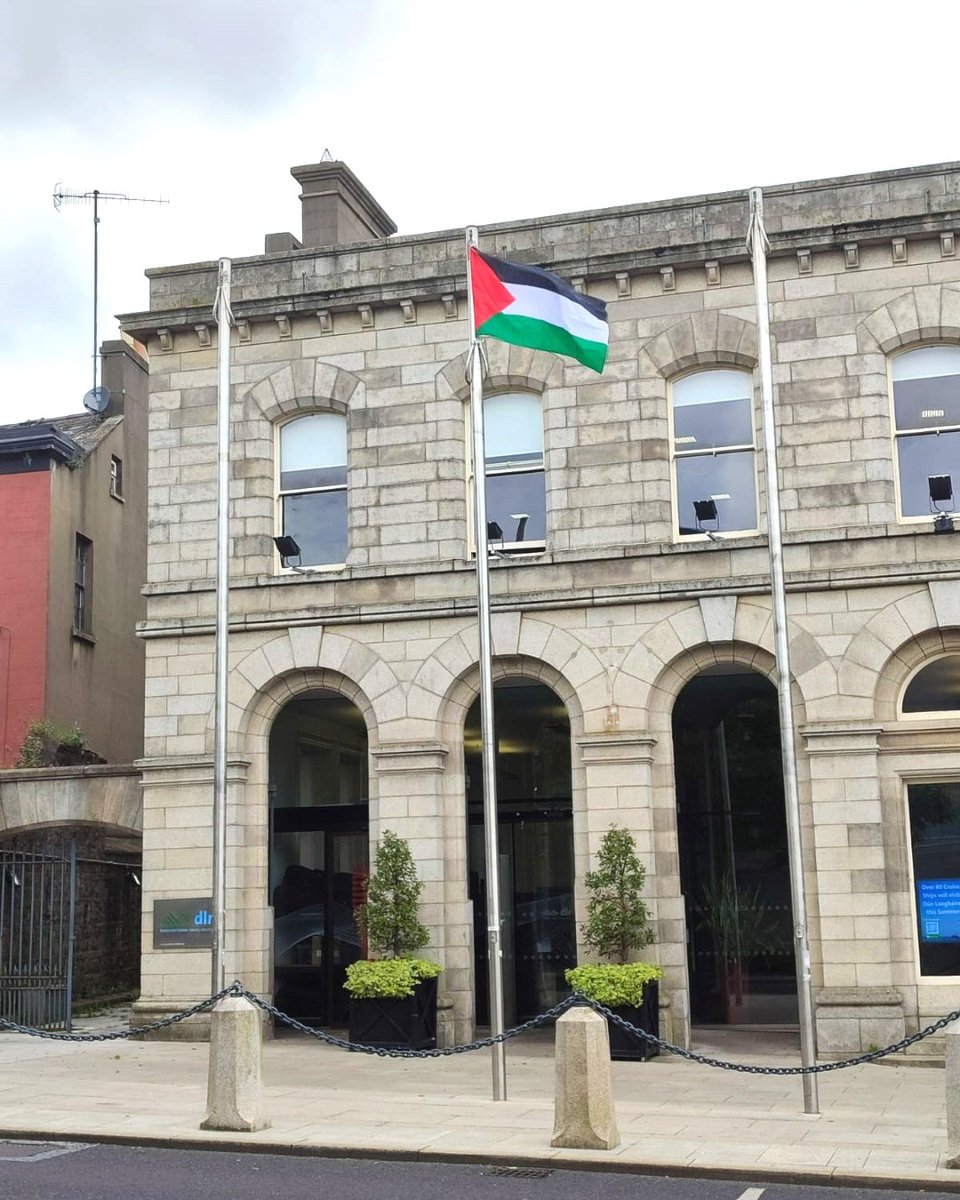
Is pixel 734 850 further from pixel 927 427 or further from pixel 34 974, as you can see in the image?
pixel 34 974

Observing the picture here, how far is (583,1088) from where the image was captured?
11.9 meters

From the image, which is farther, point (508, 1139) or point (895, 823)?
point (895, 823)

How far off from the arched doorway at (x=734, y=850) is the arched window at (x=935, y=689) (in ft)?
7.66

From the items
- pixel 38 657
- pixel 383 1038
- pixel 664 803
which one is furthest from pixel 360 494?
pixel 38 657

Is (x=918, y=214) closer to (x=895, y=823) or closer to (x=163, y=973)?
(x=895, y=823)

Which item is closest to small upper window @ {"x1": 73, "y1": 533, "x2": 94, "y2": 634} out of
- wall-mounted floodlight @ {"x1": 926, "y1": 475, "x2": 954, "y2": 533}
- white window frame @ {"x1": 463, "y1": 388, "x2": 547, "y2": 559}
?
white window frame @ {"x1": 463, "y1": 388, "x2": 547, "y2": 559}

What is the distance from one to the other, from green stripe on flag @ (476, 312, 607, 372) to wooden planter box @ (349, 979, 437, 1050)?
8046 millimetres

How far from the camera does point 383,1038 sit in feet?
61.2

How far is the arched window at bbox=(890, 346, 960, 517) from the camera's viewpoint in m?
18.9

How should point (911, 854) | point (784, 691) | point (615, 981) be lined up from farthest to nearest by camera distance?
1. point (911, 854)
2. point (615, 981)
3. point (784, 691)

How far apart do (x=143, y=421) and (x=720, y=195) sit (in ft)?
55.0

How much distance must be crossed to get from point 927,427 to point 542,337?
5853 mm

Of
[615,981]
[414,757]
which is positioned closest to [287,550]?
[414,757]

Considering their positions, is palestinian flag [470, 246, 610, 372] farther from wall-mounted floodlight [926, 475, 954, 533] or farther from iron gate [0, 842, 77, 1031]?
iron gate [0, 842, 77, 1031]
